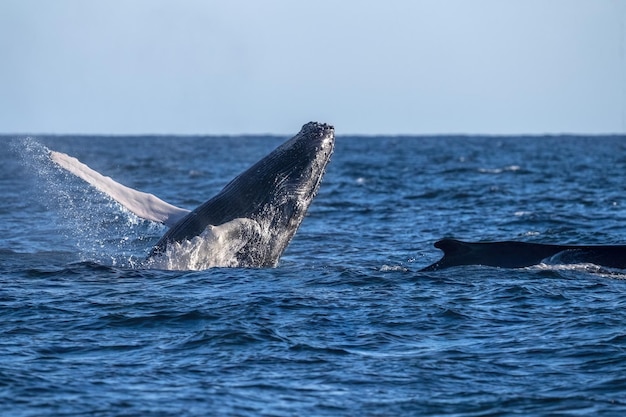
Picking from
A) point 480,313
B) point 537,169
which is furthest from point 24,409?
point 537,169

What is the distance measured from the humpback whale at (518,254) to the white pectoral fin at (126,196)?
12.7 ft

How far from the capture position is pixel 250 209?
586 inches

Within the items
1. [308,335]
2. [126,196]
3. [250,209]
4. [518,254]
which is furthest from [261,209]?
[308,335]

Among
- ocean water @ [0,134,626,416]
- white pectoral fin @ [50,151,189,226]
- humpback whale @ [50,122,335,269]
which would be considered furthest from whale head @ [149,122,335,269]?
ocean water @ [0,134,626,416]

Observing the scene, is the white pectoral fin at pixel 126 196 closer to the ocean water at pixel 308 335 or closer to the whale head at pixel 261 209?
the whale head at pixel 261 209

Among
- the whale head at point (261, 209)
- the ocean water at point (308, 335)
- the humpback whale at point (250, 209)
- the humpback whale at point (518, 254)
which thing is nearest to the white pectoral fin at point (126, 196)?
the humpback whale at point (250, 209)

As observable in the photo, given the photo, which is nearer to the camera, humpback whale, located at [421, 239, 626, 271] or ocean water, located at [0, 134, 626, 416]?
ocean water, located at [0, 134, 626, 416]

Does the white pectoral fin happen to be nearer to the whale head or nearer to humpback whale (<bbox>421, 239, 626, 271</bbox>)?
the whale head

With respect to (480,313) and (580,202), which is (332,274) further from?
(580,202)

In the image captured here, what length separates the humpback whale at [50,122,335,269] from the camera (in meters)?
14.8

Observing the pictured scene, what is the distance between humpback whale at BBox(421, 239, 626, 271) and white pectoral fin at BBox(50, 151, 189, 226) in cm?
386

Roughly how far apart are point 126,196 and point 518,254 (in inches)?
219

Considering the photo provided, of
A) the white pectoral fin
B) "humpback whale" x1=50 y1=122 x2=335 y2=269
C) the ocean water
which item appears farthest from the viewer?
"humpback whale" x1=50 y1=122 x2=335 y2=269

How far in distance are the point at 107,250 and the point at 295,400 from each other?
11.1 metres
